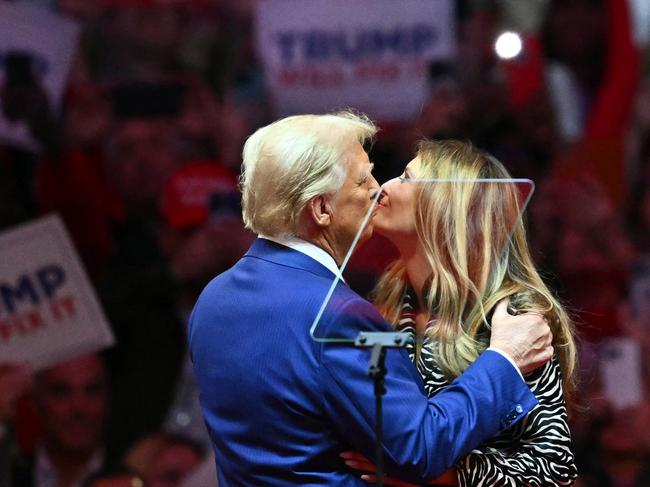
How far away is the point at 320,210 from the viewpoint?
6.26ft

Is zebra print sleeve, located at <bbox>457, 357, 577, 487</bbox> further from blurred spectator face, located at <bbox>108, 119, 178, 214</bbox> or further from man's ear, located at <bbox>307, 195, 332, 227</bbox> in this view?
blurred spectator face, located at <bbox>108, 119, 178, 214</bbox>

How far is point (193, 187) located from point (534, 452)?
8.67ft

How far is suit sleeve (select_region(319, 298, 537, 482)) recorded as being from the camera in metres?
1.82

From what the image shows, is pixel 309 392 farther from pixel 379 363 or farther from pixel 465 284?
pixel 465 284

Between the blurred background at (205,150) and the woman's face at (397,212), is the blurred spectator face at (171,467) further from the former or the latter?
the woman's face at (397,212)

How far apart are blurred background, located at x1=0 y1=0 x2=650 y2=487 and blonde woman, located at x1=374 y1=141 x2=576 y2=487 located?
2269mm

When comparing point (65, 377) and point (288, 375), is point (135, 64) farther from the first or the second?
point (288, 375)

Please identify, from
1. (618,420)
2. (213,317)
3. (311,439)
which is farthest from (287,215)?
(618,420)

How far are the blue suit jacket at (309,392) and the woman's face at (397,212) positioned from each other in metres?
0.14

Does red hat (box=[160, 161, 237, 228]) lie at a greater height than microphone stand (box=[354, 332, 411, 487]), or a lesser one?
lesser

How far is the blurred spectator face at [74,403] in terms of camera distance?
4.39 meters

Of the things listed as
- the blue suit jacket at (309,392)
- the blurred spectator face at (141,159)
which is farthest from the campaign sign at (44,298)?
the blue suit jacket at (309,392)

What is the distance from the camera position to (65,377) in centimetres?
441

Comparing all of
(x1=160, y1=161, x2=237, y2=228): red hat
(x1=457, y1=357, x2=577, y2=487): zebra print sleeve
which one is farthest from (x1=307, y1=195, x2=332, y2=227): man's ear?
(x1=160, y1=161, x2=237, y2=228): red hat
